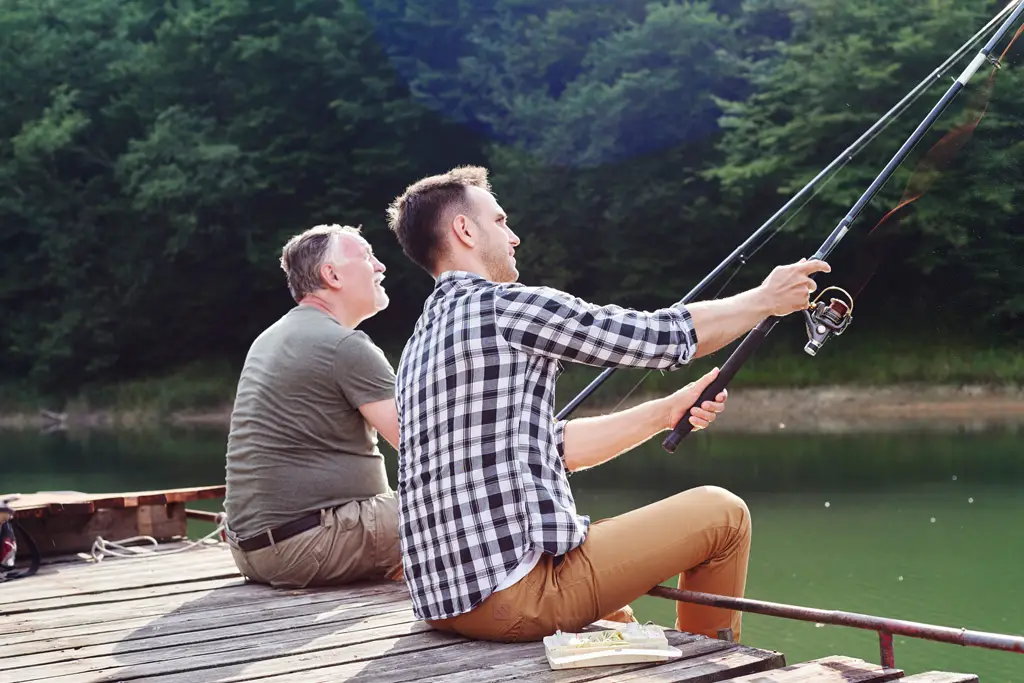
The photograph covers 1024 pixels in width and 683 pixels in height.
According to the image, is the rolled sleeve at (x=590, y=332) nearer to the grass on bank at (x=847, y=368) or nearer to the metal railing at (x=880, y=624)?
the metal railing at (x=880, y=624)

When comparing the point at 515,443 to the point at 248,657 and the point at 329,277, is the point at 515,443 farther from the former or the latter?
the point at 329,277

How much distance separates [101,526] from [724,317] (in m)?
3.36

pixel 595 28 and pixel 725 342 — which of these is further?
pixel 595 28

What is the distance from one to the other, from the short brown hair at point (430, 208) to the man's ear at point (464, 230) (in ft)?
0.10

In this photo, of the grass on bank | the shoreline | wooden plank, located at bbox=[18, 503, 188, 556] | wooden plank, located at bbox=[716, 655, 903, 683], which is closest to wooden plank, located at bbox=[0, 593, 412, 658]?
wooden plank, located at bbox=[716, 655, 903, 683]

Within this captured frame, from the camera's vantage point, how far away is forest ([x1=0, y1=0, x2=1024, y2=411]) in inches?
920

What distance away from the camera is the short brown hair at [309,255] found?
4.05 metres

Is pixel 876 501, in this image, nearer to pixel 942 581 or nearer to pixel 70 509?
pixel 942 581

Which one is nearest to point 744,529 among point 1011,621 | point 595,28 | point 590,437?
point 590,437

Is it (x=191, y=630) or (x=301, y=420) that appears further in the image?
(x=301, y=420)

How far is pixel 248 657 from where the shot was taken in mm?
3057

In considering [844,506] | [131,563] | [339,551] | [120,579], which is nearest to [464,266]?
[339,551]

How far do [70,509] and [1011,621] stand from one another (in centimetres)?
449

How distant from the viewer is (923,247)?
17688mm
